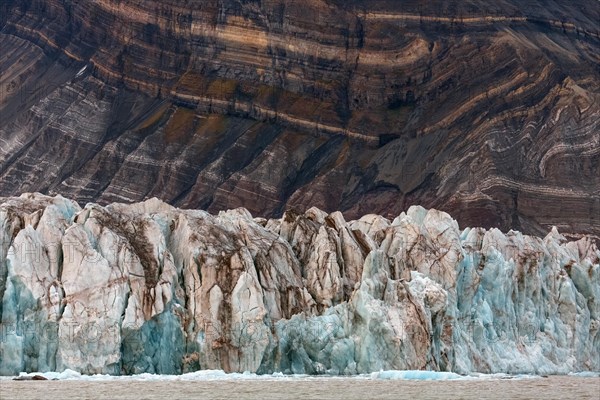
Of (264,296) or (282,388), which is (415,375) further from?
(282,388)

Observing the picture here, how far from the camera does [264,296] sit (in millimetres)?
56156

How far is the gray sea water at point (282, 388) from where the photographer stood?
46.8 meters

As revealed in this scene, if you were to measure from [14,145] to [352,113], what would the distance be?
93.4ft

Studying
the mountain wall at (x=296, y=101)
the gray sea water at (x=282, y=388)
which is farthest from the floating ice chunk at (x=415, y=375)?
the mountain wall at (x=296, y=101)

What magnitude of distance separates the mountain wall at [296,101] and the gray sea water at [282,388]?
63.5 meters

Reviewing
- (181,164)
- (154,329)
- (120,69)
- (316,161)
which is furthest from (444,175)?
(154,329)

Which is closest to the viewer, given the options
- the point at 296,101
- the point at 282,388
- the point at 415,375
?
the point at 282,388

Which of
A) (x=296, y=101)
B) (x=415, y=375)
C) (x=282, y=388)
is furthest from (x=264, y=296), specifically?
(x=296, y=101)

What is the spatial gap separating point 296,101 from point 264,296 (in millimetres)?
78456

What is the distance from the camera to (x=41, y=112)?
136125 millimetres

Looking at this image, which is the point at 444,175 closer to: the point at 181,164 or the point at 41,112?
the point at 181,164

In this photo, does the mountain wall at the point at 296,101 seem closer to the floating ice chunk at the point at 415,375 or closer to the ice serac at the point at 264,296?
the ice serac at the point at 264,296

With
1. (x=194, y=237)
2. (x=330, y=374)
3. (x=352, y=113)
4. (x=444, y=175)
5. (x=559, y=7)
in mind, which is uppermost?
(x=559, y=7)

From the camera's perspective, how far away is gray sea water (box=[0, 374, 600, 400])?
154ft
